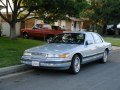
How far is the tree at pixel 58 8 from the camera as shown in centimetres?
1579

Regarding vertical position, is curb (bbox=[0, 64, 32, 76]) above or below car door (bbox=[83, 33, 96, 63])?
below

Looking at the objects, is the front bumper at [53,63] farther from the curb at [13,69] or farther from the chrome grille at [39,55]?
the curb at [13,69]

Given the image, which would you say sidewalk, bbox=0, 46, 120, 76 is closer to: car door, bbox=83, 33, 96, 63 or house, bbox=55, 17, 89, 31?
car door, bbox=83, 33, 96, 63

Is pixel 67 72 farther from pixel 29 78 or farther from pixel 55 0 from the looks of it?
pixel 55 0

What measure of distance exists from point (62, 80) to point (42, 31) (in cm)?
1759

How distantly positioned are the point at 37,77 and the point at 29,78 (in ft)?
1.02

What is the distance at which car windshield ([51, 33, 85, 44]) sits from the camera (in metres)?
10.9

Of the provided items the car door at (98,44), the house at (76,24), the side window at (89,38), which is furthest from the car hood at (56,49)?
the house at (76,24)

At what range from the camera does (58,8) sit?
1691 cm

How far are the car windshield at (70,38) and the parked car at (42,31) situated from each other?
45.9 feet

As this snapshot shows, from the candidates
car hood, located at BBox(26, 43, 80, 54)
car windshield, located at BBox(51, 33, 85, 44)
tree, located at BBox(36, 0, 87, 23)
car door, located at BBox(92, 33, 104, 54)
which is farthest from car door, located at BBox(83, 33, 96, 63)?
tree, located at BBox(36, 0, 87, 23)

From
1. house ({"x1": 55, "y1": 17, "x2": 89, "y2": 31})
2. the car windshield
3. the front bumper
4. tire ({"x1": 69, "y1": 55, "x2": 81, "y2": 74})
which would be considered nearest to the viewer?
the front bumper

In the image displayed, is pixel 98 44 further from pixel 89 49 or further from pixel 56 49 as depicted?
pixel 56 49

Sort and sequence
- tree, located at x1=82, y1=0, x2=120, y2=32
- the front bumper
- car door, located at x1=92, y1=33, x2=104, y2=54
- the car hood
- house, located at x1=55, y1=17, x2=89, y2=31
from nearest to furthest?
1. the front bumper
2. the car hood
3. car door, located at x1=92, y1=33, x2=104, y2=54
4. tree, located at x1=82, y1=0, x2=120, y2=32
5. house, located at x1=55, y1=17, x2=89, y2=31
